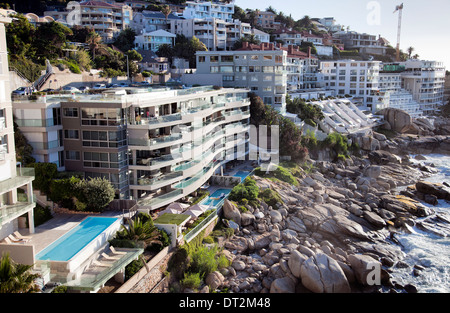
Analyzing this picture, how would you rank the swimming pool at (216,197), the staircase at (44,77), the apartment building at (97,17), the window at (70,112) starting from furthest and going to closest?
the apartment building at (97,17)
the staircase at (44,77)
the swimming pool at (216,197)
the window at (70,112)

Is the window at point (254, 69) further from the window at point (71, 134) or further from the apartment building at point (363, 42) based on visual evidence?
the apartment building at point (363, 42)

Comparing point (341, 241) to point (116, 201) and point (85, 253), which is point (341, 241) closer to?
point (116, 201)

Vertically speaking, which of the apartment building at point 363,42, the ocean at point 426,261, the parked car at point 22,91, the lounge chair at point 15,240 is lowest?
the ocean at point 426,261

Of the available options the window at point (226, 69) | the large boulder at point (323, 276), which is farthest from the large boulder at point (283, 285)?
the window at point (226, 69)

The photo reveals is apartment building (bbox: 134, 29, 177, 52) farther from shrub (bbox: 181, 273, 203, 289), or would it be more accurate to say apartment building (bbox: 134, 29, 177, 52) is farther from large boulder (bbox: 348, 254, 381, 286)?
shrub (bbox: 181, 273, 203, 289)

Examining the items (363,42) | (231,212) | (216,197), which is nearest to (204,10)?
(363,42)

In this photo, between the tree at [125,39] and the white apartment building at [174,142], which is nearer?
the white apartment building at [174,142]

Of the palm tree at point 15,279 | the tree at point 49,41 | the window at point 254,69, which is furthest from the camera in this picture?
the window at point 254,69
